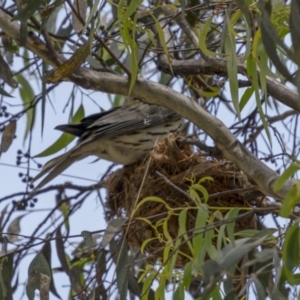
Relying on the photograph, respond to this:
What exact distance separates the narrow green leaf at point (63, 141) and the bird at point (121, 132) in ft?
0.13

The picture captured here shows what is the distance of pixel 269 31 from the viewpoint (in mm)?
1995

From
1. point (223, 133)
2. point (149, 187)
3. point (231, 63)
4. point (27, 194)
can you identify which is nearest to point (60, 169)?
point (27, 194)

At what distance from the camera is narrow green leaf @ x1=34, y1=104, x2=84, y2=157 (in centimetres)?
427

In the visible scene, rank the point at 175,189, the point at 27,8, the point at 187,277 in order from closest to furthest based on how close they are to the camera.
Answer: the point at 187,277 → the point at 27,8 → the point at 175,189

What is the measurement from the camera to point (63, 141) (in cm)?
448

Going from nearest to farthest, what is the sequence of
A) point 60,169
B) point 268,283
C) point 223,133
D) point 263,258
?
1. point 263,258
2. point 268,283
3. point 223,133
4. point 60,169

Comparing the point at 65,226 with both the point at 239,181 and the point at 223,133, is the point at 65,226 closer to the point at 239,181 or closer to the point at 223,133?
the point at 239,181

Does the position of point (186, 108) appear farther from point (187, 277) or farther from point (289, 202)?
point (289, 202)

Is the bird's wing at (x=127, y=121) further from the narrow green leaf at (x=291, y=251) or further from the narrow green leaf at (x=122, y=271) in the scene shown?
the narrow green leaf at (x=291, y=251)

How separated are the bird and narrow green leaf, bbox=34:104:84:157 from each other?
0.13ft

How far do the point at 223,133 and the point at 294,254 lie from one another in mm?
946

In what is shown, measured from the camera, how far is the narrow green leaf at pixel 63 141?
168 inches

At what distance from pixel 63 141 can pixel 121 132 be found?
11.0 inches

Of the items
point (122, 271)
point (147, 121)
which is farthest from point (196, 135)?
point (122, 271)
